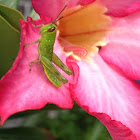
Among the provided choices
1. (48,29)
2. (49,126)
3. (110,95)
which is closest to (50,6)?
(48,29)

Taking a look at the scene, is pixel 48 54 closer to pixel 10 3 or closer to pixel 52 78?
pixel 52 78

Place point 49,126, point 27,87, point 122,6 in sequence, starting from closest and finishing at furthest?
point 27,87 < point 122,6 < point 49,126

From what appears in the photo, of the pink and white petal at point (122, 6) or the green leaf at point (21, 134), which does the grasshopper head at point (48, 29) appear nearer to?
the pink and white petal at point (122, 6)

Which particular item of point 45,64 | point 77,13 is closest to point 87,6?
point 77,13

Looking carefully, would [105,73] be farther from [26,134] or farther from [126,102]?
[26,134]

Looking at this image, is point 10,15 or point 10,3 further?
point 10,3

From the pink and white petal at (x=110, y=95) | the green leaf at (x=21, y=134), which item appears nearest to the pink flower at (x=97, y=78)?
the pink and white petal at (x=110, y=95)
